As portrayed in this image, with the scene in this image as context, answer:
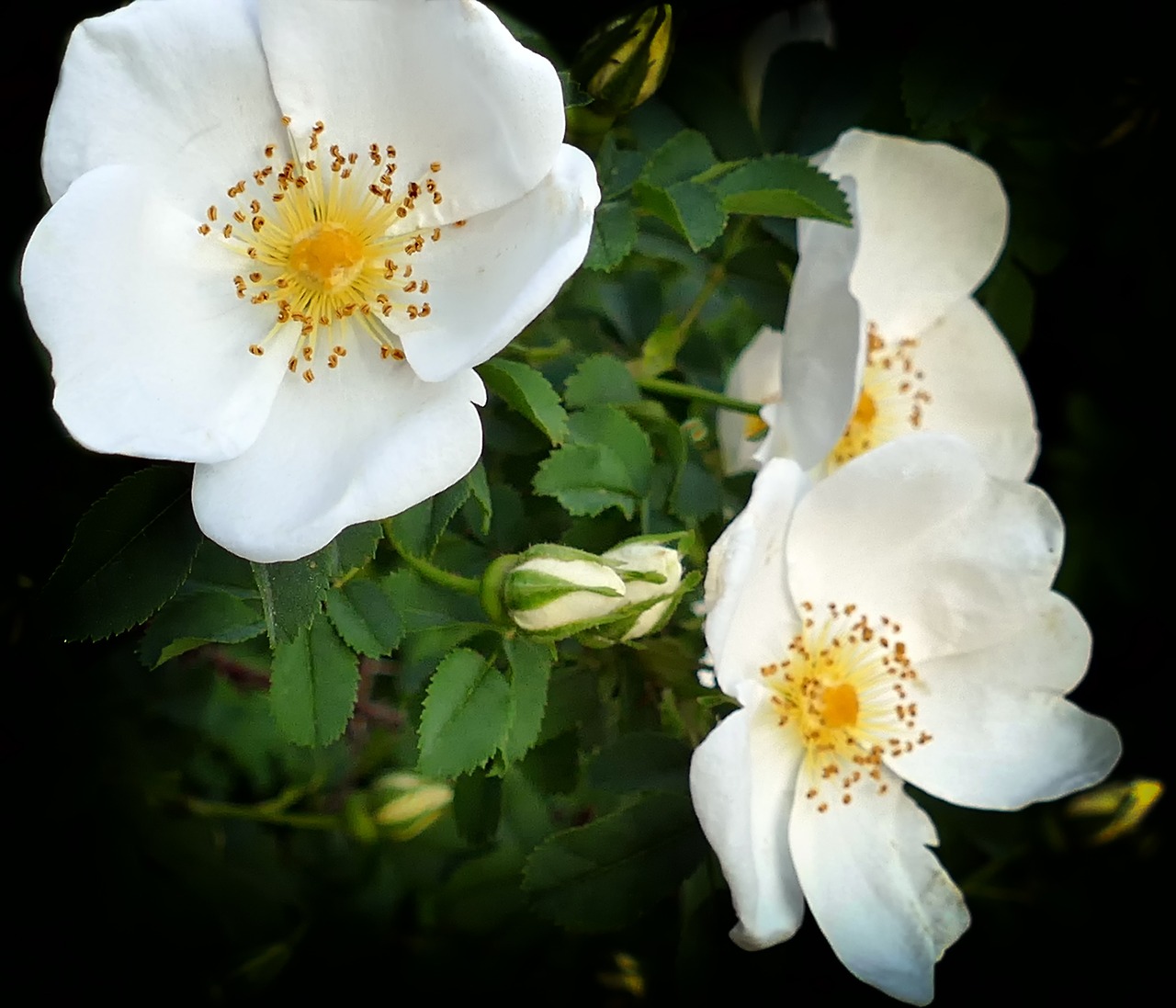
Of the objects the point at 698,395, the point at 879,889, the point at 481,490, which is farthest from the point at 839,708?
the point at 481,490

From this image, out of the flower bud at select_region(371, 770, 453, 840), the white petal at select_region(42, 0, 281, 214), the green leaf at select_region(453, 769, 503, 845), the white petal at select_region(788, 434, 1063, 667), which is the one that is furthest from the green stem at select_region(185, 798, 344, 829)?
the white petal at select_region(42, 0, 281, 214)

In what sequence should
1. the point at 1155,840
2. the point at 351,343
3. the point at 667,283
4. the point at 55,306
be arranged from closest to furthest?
the point at 55,306, the point at 351,343, the point at 667,283, the point at 1155,840

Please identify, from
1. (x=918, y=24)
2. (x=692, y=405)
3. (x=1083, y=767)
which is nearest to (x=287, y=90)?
(x=692, y=405)

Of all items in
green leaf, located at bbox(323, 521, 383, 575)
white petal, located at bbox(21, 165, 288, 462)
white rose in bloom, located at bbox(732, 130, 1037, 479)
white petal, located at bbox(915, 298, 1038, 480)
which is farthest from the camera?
white petal, located at bbox(915, 298, 1038, 480)

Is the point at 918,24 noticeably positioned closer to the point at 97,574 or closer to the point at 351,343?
the point at 351,343

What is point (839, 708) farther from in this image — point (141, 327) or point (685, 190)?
point (141, 327)

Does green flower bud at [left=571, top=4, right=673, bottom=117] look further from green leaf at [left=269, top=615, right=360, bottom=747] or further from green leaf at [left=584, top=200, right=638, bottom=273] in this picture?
green leaf at [left=269, top=615, right=360, bottom=747]

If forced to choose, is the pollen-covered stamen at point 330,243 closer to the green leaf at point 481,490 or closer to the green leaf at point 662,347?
the green leaf at point 481,490

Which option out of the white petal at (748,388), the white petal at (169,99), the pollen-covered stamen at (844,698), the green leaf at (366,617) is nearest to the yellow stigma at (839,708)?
the pollen-covered stamen at (844,698)
